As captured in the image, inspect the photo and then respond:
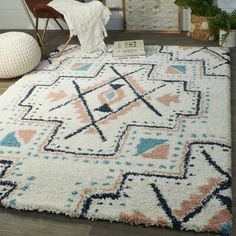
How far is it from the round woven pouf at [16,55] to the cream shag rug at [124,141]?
0.30ft

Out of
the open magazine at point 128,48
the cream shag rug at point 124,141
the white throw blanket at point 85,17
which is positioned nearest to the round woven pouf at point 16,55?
the cream shag rug at point 124,141

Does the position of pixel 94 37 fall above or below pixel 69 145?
above

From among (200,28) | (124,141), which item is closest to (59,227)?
(124,141)

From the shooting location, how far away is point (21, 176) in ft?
6.16

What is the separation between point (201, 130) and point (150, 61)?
3.67 feet

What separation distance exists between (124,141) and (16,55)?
126 cm

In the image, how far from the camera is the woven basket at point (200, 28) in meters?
3.40

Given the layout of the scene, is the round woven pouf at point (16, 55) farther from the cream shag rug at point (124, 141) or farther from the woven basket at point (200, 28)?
the woven basket at point (200, 28)

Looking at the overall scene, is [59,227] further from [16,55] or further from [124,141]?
[16,55]

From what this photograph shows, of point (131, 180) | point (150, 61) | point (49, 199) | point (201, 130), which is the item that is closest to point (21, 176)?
point (49, 199)

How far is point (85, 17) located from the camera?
10.4 feet

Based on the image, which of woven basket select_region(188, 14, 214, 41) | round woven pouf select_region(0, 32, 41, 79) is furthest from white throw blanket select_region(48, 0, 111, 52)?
woven basket select_region(188, 14, 214, 41)

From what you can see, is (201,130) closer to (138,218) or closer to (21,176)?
(138,218)

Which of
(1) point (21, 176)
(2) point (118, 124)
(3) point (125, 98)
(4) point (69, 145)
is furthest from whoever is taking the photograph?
(3) point (125, 98)
